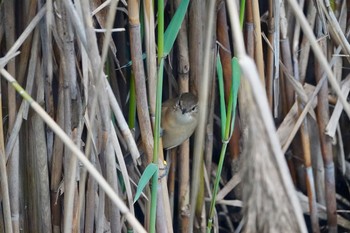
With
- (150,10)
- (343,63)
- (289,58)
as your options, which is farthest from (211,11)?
(343,63)

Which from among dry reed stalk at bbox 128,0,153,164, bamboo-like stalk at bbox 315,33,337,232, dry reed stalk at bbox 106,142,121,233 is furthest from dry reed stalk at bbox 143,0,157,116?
bamboo-like stalk at bbox 315,33,337,232

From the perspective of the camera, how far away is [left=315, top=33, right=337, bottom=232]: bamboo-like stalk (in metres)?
1.59

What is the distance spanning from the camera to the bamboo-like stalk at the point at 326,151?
1.59 m

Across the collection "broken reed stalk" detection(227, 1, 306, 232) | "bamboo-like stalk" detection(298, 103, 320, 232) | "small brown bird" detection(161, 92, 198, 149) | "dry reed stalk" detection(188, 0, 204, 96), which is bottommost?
"bamboo-like stalk" detection(298, 103, 320, 232)

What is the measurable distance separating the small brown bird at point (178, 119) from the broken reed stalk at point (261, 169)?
0.76m

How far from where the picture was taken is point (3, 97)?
1.26 m

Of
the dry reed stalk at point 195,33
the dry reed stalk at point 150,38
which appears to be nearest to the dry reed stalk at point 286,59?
the dry reed stalk at point 195,33

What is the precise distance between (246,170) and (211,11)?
21 centimetres

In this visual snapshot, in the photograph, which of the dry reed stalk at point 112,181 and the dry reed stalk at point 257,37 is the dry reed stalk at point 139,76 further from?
the dry reed stalk at point 257,37

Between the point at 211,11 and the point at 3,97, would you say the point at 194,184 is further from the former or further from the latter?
the point at 3,97

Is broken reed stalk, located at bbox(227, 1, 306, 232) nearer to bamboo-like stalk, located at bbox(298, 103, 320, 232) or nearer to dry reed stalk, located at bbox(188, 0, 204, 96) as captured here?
dry reed stalk, located at bbox(188, 0, 204, 96)

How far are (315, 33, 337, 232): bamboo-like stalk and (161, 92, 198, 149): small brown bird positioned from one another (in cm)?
31

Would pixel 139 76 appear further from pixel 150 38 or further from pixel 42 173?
pixel 42 173

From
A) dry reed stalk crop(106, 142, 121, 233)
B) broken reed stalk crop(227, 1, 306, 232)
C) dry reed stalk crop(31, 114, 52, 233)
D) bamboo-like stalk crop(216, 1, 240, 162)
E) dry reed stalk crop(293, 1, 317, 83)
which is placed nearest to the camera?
broken reed stalk crop(227, 1, 306, 232)
